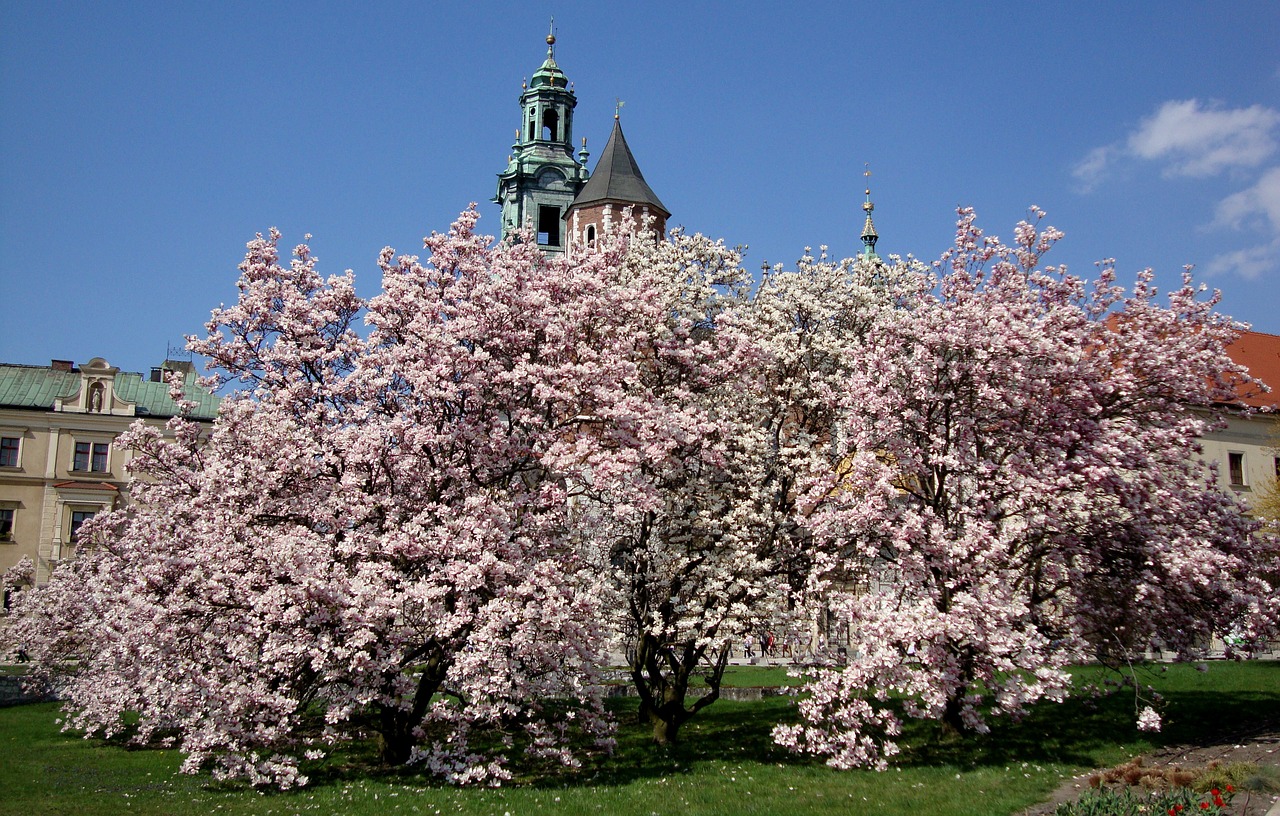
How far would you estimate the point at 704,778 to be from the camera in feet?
55.4

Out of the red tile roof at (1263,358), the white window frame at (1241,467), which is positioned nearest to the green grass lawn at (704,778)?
the red tile roof at (1263,358)

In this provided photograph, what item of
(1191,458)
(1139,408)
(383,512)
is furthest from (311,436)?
(1191,458)

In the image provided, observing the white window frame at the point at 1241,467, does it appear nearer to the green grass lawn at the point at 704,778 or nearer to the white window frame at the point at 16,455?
the green grass lawn at the point at 704,778

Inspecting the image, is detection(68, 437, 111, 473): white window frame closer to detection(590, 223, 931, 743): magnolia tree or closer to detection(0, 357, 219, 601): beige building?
detection(0, 357, 219, 601): beige building

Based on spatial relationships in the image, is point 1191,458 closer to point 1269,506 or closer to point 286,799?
point 286,799

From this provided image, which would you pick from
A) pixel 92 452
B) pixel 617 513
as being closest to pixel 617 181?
pixel 92 452

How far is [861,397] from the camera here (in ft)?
61.0

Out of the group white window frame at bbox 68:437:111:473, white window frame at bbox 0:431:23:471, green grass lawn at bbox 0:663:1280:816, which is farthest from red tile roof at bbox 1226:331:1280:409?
white window frame at bbox 0:431:23:471

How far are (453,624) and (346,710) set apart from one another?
2114 millimetres

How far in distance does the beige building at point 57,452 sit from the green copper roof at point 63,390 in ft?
0.17

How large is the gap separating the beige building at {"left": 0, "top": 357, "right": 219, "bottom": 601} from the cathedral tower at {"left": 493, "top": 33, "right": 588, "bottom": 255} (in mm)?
28370

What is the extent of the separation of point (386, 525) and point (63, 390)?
175ft

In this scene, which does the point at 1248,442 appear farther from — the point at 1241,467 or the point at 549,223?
the point at 549,223

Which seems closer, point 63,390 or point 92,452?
point 92,452
